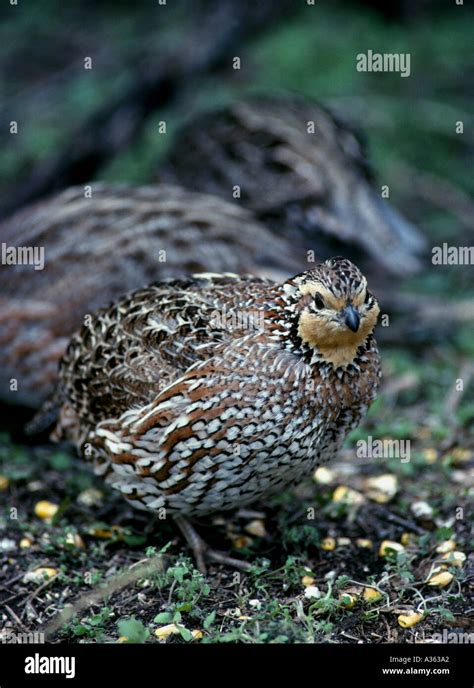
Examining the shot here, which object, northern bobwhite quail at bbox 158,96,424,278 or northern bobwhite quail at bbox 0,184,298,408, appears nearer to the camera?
northern bobwhite quail at bbox 0,184,298,408

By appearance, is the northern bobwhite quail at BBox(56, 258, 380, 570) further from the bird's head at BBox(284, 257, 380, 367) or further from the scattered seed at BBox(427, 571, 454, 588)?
the scattered seed at BBox(427, 571, 454, 588)

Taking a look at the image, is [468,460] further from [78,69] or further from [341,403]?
[78,69]

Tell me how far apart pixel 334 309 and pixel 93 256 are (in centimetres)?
261

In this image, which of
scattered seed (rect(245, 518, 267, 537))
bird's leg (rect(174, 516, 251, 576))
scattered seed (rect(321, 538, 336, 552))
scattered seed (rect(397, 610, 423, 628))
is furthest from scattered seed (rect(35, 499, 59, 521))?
scattered seed (rect(397, 610, 423, 628))

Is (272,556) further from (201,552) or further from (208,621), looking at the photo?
(208,621)

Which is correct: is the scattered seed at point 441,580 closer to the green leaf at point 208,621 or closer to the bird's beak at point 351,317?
the green leaf at point 208,621

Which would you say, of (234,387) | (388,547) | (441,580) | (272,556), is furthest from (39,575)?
(441,580)

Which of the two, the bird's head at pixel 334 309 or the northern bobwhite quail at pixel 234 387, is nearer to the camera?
the bird's head at pixel 334 309

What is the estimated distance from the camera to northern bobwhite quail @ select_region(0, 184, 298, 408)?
5945 mm

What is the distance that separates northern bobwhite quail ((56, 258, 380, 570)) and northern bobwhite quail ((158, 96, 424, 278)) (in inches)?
88.3

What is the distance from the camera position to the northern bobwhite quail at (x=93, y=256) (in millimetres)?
5945

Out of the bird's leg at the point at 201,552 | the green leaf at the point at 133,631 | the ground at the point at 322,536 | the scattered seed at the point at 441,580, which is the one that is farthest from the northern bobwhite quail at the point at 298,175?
the green leaf at the point at 133,631

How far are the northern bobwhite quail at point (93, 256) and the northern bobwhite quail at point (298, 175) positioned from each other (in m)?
0.47

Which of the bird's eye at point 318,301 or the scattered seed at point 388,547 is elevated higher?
the bird's eye at point 318,301
